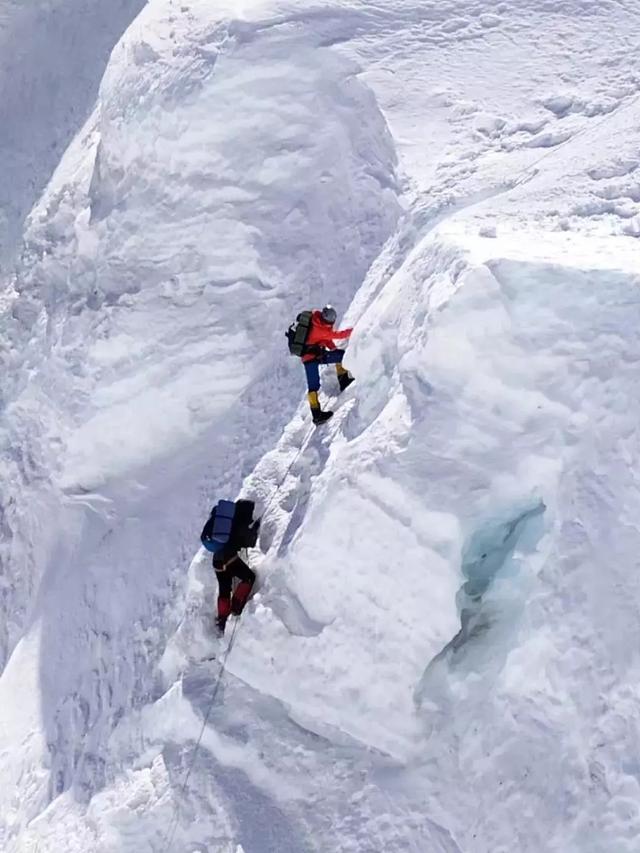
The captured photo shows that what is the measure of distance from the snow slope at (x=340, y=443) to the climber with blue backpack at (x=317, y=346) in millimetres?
317

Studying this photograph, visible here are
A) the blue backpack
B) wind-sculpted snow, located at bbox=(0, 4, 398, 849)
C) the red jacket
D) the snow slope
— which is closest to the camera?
the snow slope

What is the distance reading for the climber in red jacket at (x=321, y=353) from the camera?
11.2m

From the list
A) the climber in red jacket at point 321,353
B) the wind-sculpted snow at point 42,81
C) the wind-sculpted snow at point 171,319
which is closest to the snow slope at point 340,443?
the wind-sculpted snow at point 171,319

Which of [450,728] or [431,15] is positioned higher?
[431,15]

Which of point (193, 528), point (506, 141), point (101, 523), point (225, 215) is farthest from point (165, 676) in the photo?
point (506, 141)

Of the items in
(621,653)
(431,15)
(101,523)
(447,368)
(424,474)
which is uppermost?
(431,15)

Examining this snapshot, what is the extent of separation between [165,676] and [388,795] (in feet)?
10.9

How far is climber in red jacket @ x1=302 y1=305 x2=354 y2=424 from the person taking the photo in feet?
36.8

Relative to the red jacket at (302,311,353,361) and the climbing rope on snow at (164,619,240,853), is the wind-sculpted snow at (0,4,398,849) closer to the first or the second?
the red jacket at (302,311,353,361)

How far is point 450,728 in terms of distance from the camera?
378 inches

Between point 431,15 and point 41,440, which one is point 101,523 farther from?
point 431,15

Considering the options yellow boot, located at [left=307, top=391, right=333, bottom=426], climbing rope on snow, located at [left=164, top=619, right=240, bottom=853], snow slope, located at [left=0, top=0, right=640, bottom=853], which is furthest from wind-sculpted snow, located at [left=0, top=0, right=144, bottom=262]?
climbing rope on snow, located at [left=164, top=619, right=240, bottom=853]

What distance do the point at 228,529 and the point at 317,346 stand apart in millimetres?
2280

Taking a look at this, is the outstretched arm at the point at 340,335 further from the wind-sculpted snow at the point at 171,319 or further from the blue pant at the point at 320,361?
the wind-sculpted snow at the point at 171,319
